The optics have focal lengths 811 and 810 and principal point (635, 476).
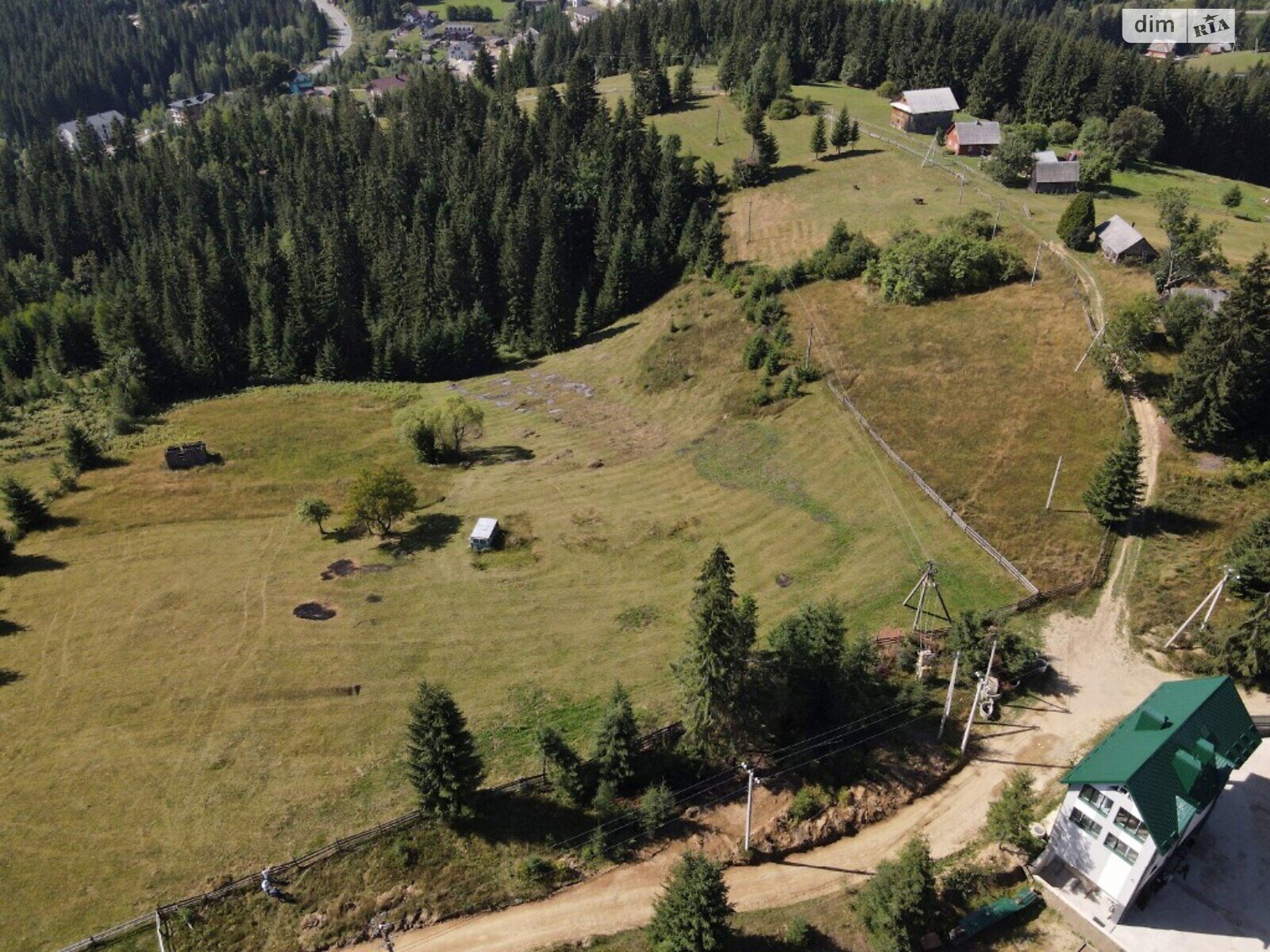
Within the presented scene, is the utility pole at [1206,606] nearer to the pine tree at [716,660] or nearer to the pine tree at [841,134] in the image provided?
the pine tree at [716,660]

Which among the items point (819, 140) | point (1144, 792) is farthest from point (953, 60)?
point (1144, 792)

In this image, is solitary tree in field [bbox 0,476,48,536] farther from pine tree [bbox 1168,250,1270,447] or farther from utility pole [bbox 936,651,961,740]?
pine tree [bbox 1168,250,1270,447]

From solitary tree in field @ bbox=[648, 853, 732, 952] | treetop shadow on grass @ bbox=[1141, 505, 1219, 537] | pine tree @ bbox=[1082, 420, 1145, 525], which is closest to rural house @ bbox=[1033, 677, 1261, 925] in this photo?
solitary tree in field @ bbox=[648, 853, 732, 952]

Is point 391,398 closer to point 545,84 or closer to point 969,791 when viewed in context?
point 969,791

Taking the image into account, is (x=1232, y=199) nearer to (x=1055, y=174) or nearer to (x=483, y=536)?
(x=1055, y=174)

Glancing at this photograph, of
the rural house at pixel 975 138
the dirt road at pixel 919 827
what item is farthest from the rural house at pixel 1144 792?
the rural house at pixel 975 138

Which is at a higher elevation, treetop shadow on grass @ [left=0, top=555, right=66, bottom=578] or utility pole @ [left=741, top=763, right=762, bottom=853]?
utility pole @ [left=741, top=763, right=762, bottom=853]
